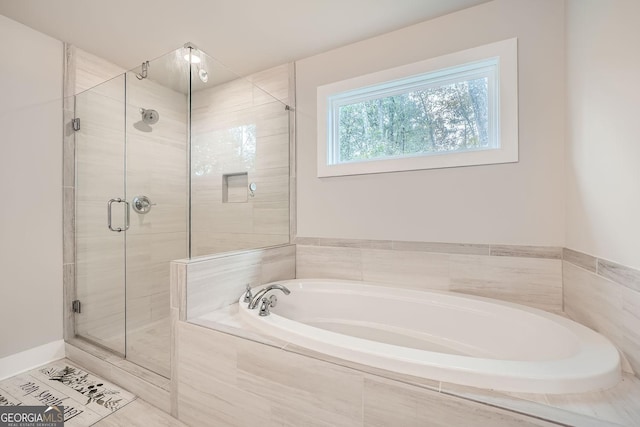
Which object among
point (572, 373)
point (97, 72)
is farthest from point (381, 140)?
point (97, 72)

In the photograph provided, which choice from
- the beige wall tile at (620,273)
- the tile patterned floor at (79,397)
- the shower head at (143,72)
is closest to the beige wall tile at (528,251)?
the beige wall tile at (620,273)

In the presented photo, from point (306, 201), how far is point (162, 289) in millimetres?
1360

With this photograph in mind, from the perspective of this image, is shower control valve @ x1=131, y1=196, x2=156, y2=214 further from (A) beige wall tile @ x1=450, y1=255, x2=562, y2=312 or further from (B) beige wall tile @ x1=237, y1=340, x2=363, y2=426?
(A) beige wall tile @ x1=450, y1=255, x2=562, y2=312

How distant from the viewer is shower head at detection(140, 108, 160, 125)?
2.30 m

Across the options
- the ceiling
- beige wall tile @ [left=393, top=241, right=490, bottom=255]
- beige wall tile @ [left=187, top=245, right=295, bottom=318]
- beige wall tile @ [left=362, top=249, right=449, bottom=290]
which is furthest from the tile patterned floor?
the ceiling

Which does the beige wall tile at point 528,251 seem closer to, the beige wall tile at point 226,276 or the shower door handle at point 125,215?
the beige wall tile at point 226,276

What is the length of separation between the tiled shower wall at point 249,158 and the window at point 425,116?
0.43m

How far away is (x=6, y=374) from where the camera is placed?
1.85 meters

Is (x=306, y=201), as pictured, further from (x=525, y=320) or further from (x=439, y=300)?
(x=525, y=320)

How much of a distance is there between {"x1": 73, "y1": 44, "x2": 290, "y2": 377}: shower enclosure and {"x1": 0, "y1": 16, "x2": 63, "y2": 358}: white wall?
151 mm

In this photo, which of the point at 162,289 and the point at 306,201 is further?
the point at 306,201

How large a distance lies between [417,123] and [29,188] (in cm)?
290

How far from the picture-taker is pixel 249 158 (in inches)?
98.7

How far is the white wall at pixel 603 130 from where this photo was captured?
1.02m
